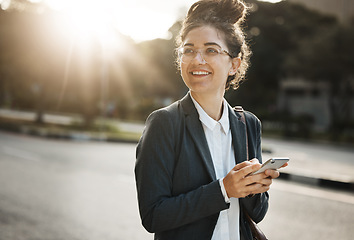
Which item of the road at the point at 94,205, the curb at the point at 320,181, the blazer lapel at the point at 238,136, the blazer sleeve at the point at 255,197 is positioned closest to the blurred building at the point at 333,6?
the curb at the point at 320,181

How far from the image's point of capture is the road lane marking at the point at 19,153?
1033cm

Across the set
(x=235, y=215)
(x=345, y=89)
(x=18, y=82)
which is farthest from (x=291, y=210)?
(x=345, y=89)

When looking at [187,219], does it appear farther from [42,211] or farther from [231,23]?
[42,211]

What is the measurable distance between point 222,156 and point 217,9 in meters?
0.62

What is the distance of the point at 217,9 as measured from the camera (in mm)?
1818

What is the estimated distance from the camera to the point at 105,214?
5719 mm

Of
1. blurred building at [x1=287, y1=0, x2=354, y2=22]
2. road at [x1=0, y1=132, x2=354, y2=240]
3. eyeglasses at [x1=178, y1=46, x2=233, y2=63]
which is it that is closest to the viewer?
eyeglasses at [x1=178, y1=46, x2=233, y2=63]

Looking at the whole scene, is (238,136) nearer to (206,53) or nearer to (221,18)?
(206,53)

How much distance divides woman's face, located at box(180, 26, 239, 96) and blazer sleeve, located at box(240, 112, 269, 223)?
26 cm

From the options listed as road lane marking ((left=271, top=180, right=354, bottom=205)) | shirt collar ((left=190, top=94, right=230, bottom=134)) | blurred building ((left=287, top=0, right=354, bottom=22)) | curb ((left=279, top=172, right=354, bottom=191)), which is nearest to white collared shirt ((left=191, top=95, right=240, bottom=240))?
shirt collar ((left=190, top=94, right=230, bottom=134))

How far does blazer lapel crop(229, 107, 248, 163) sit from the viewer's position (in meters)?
1.86

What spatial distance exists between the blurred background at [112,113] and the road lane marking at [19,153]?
0.03 metres

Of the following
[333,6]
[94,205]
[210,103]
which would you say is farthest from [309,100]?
[210,103]

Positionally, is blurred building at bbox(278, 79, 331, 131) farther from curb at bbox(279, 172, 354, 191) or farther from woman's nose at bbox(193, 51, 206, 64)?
woman's nose at bbox(193, 51, 206, 64)
